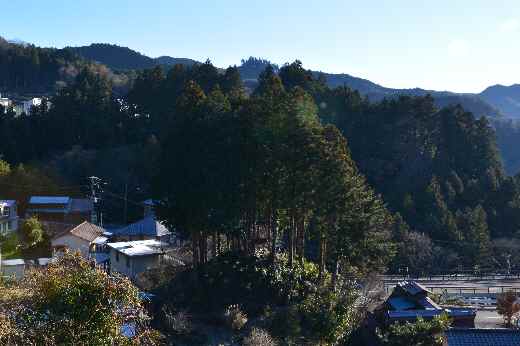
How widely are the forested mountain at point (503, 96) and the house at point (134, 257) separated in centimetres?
11660

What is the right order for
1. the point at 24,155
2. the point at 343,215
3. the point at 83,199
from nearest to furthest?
the point at 343,215 < the point at 83,199 < the point at 24,155

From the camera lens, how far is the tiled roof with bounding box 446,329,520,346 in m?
9.84

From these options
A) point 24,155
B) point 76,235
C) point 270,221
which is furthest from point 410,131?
point 24,155

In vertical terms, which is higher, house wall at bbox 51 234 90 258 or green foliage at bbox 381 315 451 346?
green foliage at bbox 381 315 451 346

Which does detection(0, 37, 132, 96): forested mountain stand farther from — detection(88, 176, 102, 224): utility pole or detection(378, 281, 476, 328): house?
detection(378, 281, 476, 328): house

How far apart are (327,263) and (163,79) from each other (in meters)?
21.5

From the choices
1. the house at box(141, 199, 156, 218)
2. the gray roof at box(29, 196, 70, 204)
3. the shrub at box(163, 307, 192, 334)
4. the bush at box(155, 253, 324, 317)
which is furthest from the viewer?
the house at box(141, 199, 156, 218)

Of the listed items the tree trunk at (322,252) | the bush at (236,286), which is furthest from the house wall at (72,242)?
the tree trunk at (322,252)

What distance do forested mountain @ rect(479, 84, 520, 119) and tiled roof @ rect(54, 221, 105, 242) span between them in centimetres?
11428

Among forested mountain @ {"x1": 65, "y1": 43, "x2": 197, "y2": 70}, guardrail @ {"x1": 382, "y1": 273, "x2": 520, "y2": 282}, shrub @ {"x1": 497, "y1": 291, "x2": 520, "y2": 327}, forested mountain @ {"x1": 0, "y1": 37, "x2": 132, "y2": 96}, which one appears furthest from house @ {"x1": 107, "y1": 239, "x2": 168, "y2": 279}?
forested mountain @ {"x1": 65, "y1": 43, "x2": 197, "y2": 70}

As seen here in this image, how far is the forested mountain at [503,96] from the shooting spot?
127 metres

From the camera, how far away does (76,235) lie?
2773cm

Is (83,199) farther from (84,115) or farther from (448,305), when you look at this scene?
(448,305)

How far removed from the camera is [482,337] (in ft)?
32.5
